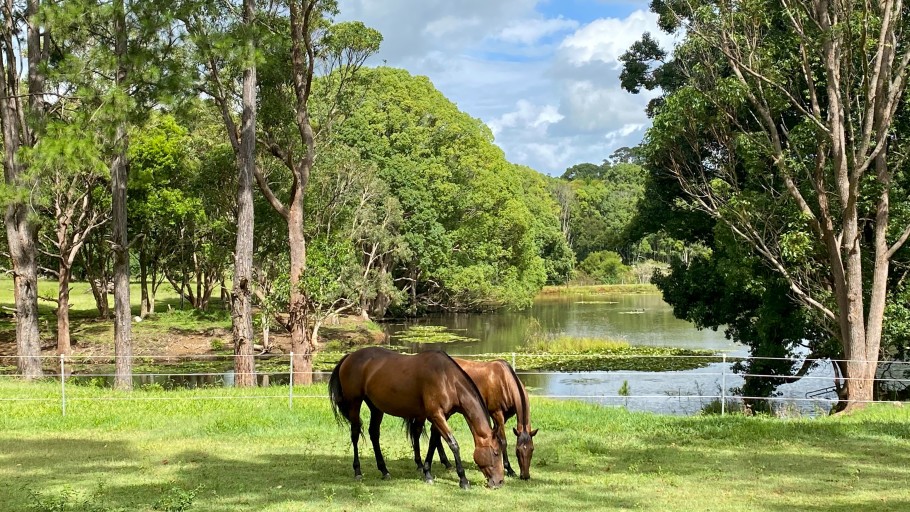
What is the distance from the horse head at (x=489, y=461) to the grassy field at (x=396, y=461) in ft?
0.62

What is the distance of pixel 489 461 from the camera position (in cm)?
779

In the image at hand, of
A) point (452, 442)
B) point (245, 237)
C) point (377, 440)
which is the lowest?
point (377, 440)

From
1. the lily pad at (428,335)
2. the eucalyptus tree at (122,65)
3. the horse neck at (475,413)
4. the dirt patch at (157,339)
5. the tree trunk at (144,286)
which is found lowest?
the lily pad at (428,335)

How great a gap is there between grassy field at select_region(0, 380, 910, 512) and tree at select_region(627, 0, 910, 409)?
10.5 ft

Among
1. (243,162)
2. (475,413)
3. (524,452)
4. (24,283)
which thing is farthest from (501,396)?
(24,283)

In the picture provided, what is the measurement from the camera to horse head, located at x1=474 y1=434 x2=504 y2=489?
7.79 meters

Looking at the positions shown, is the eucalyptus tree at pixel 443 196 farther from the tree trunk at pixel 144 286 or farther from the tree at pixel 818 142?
the tree at pixel 818 142

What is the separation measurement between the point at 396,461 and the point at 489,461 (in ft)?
6.28

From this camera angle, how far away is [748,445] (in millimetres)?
10406

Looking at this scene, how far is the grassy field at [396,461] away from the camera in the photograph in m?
7.20

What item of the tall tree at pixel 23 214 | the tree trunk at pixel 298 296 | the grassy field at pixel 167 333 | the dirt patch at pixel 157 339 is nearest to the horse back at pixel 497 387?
the tree trunk at pixel 298 296

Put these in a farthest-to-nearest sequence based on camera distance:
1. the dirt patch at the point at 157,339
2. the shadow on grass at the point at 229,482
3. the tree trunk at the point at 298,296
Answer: the dirt patch at the point at 157,339 → the tree trunk at the point at 298,296 → the shadow on grass at the point at 229,482

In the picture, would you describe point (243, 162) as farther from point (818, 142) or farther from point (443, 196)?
point (443, 196)

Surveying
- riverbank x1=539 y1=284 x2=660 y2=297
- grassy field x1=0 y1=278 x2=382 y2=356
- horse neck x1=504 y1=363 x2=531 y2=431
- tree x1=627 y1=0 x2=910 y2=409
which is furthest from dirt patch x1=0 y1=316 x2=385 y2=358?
riverbank x1=539 y1=284 x2=660 y2=297
